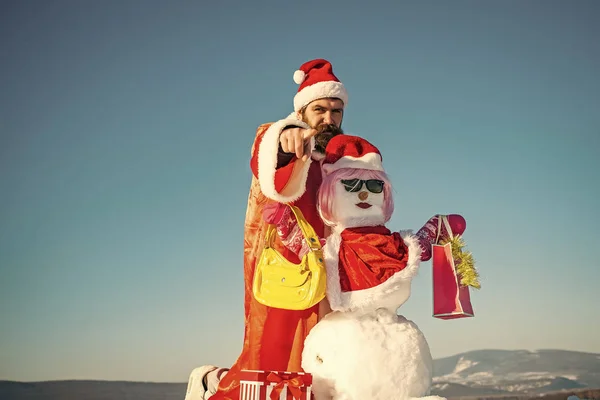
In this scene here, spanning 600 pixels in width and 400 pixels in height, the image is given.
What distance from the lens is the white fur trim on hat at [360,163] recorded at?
1762 mm

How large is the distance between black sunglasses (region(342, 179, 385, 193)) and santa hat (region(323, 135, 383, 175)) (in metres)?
0.05

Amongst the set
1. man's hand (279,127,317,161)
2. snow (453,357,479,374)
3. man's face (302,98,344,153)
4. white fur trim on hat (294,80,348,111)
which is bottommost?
snow (453,357,479,374)

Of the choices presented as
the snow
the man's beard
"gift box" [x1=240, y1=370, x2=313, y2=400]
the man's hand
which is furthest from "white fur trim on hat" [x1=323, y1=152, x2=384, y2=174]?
the snow

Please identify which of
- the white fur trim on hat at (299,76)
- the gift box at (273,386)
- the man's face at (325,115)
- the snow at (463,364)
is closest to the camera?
the gift box at (273,386)

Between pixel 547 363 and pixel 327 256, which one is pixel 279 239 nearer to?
pixel 327 256

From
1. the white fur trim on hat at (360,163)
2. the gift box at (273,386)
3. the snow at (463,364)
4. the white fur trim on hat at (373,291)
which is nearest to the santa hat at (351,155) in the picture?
the white fur trim on hat at (360,163)

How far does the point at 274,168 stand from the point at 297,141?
11cm

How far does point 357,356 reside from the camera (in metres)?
1.53

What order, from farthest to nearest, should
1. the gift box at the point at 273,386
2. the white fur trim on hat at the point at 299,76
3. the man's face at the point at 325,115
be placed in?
the white fur trim on hat at the point at 299,76, the man's face at the point at 325,115, the gift box at the point at 273,386

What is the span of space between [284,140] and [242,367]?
0.77 m

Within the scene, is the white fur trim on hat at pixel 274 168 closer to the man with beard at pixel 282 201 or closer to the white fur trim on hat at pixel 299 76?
the man with beard at pixel 282 201

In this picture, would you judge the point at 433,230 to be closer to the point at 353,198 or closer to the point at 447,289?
the point at 447,289

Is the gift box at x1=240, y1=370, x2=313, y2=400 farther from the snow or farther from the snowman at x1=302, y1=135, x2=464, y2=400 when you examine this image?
the snow

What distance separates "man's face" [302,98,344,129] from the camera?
81.7 inches
